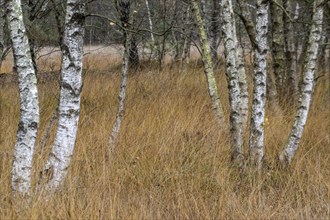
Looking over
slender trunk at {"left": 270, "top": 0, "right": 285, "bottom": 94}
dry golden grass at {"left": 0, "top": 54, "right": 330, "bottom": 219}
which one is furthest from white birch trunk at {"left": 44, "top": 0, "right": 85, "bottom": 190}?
slender trunk at {"left": 270, "top": 0, "right": 285, "bottom": 94}

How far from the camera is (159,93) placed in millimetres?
6539

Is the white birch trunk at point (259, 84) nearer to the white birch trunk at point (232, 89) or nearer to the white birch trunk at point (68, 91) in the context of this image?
the white birch trunk at point (232, 89)

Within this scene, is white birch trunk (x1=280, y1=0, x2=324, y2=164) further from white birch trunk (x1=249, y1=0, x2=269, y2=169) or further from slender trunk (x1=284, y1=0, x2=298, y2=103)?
slender trunk (x1=284, y1=0, x2=298, y2=103)

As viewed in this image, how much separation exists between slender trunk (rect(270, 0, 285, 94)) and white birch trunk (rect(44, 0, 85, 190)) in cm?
408

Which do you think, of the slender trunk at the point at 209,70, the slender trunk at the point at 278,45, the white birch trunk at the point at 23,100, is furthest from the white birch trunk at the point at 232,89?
the slender trunk at the point at 278,45

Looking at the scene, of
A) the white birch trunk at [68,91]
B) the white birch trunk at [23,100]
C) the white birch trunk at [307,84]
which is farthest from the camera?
the white birch trunk at [307,84]

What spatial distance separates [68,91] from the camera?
2787mm

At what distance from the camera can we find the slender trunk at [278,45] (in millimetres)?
6142

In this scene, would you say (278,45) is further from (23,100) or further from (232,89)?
(23,100)

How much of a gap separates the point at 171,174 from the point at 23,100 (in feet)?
4.54

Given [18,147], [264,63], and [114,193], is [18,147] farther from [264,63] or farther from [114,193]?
[264,63]

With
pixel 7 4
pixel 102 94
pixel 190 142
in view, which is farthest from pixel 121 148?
pixel 102 94

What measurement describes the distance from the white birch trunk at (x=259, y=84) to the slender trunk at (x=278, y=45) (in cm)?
283

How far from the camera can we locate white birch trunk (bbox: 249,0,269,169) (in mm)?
3453
